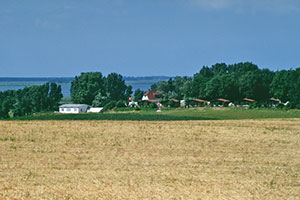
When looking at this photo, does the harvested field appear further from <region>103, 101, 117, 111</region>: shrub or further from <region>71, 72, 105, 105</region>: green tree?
<region>71, 72, 105, 105</region>: green tree

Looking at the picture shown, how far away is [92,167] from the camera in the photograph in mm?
26797

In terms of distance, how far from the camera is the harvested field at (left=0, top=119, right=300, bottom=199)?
21.2 metres

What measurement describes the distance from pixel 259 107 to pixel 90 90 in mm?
61721

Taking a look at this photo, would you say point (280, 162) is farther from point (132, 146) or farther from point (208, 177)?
point (132, 146)

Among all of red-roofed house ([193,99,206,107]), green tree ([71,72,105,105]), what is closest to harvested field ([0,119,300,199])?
red-roofed house ([193,99,206,107])

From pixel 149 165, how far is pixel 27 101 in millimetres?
98128

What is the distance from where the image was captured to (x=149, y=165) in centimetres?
2752

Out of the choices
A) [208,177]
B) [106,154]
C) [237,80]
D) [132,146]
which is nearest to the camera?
[208,177]

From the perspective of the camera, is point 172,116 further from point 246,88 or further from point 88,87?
point 88,87

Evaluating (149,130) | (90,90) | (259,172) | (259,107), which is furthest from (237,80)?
(259,172)

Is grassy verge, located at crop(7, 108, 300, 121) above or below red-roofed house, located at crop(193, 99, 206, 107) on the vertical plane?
below

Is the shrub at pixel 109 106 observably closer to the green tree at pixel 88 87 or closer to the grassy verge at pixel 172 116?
the green tree at pixel 88 87

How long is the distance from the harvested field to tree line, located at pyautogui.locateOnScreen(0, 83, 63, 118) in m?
72.1

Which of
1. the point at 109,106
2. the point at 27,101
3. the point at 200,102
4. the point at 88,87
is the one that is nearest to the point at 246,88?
the point at 200,102
